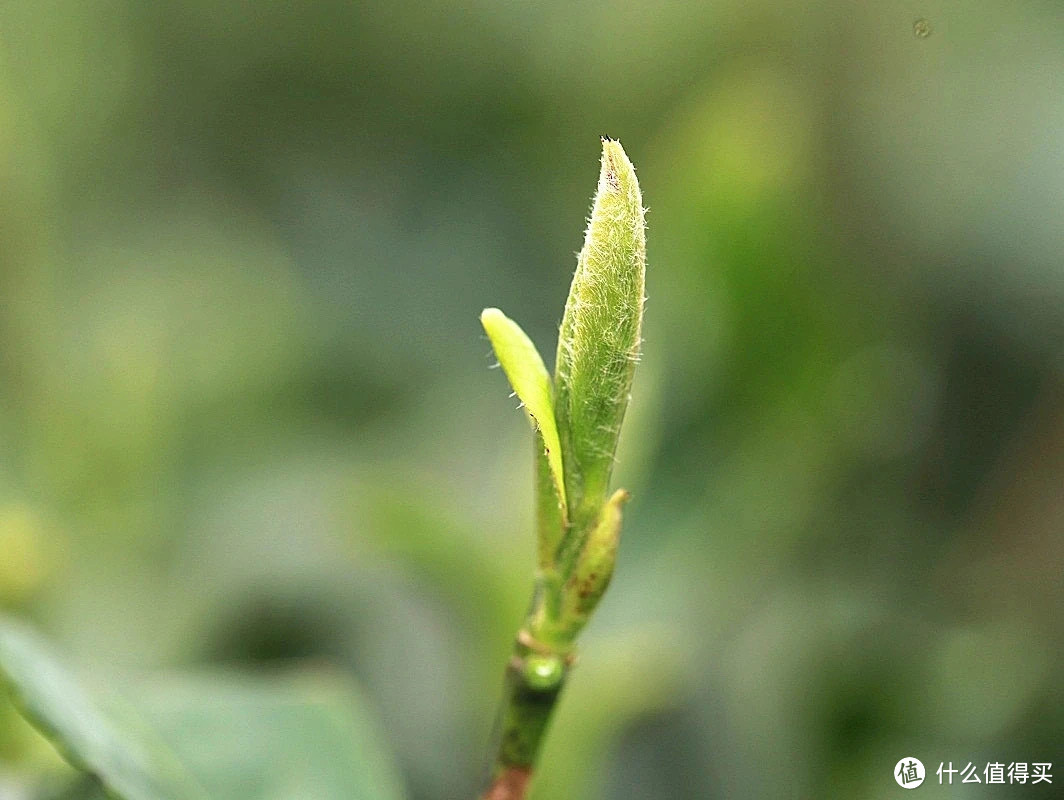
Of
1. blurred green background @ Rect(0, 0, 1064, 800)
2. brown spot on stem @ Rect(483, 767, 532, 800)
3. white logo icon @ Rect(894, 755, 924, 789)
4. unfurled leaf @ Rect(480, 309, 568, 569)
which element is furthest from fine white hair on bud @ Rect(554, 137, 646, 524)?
white logo icon @ Rect(894, 755, 924, 789)

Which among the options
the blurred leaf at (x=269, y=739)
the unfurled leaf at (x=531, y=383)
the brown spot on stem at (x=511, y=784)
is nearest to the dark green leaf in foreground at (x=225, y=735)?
the blurred leaf at (x=269, y=739)

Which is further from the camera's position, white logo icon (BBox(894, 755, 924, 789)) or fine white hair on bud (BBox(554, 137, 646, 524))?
white logo icon (BBox(894, 755, 924, 789))

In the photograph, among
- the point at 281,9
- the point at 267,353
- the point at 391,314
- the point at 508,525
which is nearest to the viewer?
the point at 508,525

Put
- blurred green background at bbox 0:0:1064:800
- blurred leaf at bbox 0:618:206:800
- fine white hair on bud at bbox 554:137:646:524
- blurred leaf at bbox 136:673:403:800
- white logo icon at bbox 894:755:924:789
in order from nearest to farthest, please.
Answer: fine white hair on bud at bbox 554:137:646:524 → blurred leaf at bbox 0:618:206:800 → blurred leaf at bbox 136:673:403:800 → white logo icon at bbox 894:755:924:789 → blurred green background at bbox 0:0:1064:800

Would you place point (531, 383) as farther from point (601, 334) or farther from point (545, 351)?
point (545, 351)

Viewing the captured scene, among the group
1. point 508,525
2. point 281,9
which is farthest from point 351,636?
point 281,9

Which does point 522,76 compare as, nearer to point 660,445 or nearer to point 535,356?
point 660,445

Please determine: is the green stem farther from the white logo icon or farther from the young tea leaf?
the white logo icon
